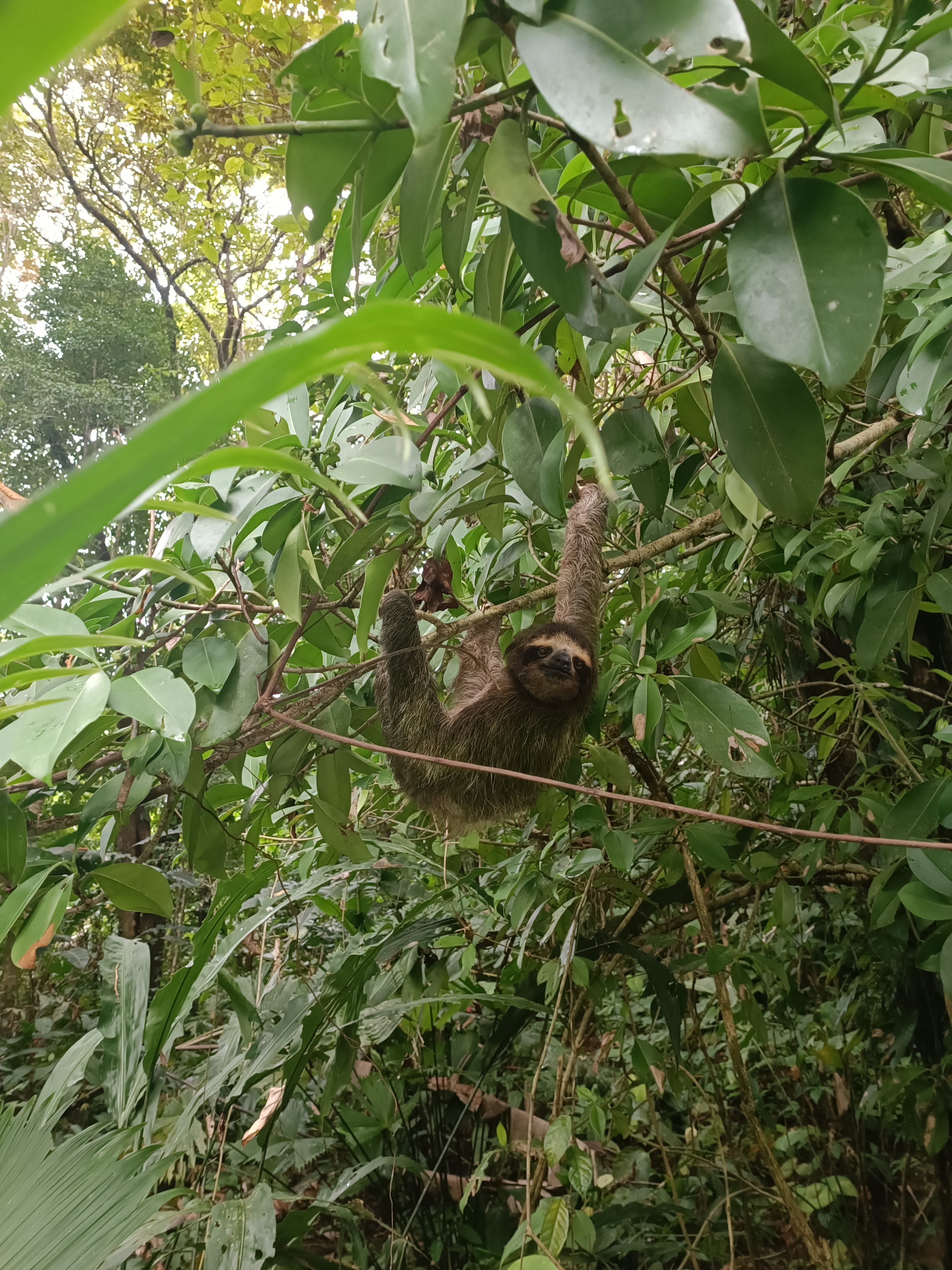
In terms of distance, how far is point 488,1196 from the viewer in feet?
10.6

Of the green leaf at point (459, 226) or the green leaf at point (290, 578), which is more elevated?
the green leaf at point (459, 226)

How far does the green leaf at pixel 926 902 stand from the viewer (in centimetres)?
172

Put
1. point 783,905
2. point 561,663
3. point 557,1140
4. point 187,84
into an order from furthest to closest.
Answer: point 561,663 < point 783,905 < point 557,1140 < point 187,84

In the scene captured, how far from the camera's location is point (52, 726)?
1.00 meters

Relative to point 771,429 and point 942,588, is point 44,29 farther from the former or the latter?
point 942,588

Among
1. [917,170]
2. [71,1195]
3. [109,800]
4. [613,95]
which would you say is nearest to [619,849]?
[109,800]

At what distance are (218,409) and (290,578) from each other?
1.33m

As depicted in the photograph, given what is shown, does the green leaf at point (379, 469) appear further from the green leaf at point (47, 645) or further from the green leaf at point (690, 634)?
the green leaf at point (690, 634)

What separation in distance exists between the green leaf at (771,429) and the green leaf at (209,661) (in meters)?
1.10

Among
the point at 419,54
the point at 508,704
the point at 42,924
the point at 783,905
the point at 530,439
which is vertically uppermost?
the point at 419,54

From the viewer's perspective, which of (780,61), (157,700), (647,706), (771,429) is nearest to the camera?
(780,61)

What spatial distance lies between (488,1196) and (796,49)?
3.86 m

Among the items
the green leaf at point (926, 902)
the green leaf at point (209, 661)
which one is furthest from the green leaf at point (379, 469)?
the green leaf at point (926, 902)

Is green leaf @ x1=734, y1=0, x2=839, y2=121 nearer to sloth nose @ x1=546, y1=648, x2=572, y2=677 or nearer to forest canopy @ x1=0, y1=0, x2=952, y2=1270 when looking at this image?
forest canopy @ x1=0, y1=0, x2=952, y2=1270
